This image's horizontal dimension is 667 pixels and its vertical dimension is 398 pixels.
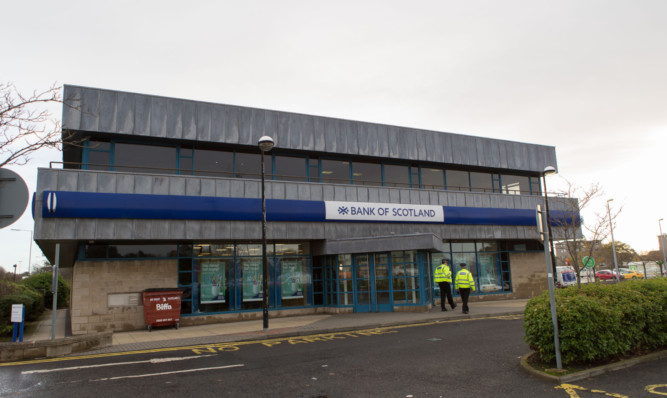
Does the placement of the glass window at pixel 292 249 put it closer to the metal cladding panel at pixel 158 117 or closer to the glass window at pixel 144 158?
the glass window at pixel 144 158

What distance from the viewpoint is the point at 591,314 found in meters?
7.36

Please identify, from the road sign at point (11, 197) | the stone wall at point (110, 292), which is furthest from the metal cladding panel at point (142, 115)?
the road sign at point (11, 197)

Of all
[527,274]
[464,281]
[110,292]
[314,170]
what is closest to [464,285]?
[464,281]

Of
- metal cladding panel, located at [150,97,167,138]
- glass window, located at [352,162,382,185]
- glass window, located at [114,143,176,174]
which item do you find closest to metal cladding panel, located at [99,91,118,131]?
glass window, located at [114,143,176,174]

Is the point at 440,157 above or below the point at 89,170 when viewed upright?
above

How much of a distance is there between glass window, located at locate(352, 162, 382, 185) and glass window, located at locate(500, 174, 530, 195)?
7.98 meters

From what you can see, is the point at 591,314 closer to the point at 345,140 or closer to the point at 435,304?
the point at 435,304

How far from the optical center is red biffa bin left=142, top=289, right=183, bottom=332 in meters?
15.0

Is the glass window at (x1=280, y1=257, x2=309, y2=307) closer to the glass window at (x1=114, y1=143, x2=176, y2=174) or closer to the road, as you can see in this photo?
the glass window at (x1=114, y1=143, x2=176, y2=174)

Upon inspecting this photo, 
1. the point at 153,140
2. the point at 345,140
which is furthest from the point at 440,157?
the point at 153,140

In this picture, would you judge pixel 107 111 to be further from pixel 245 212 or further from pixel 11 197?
pixel 11 197

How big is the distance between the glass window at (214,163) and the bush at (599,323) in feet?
43.3

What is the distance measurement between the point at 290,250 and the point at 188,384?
11.7 meters

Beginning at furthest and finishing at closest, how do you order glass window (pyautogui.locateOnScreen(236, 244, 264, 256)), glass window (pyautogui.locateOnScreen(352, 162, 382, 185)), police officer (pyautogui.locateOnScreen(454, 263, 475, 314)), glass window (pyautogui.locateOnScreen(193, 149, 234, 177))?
glass window (pyautogui.locateOnScreen(352, 162, 382, 185)), glass window (pyautogui.locateOnScreen(193, 149, 234, 177)), glass window (pyautogui.locateOnScreen(236, 244, 264, 256)), police officer (pyautogui.locateOnScreen(454, 263, 475, 314))
